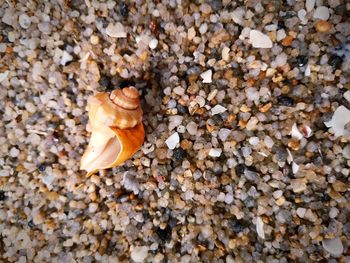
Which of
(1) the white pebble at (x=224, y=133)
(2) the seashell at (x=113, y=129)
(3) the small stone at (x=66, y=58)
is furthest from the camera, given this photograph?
(3) the small stone at (x=66, y=58)

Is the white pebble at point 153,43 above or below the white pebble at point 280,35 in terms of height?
below

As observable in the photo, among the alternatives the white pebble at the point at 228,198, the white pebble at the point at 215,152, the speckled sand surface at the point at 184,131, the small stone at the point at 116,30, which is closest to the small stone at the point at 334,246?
the speckled sand surface at the point at 184,131

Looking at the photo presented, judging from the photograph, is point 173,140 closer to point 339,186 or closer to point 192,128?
point 192,128

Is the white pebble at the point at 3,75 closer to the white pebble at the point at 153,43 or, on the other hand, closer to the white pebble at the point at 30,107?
the white pebble at the point at 30,107

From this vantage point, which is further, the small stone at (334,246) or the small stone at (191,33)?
the small stone at (191,33)

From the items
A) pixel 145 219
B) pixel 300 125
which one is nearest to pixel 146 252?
pixel 145 219

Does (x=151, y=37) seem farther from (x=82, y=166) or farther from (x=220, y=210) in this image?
(x=220, y=210)

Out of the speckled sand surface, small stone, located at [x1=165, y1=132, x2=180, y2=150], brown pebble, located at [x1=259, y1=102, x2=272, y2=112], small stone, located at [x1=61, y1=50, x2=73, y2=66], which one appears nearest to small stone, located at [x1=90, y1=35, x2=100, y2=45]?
the speckled sand surface

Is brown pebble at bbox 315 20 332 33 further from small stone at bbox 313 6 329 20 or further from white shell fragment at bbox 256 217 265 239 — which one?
white shell fragment at bbox 256 217 265 239
